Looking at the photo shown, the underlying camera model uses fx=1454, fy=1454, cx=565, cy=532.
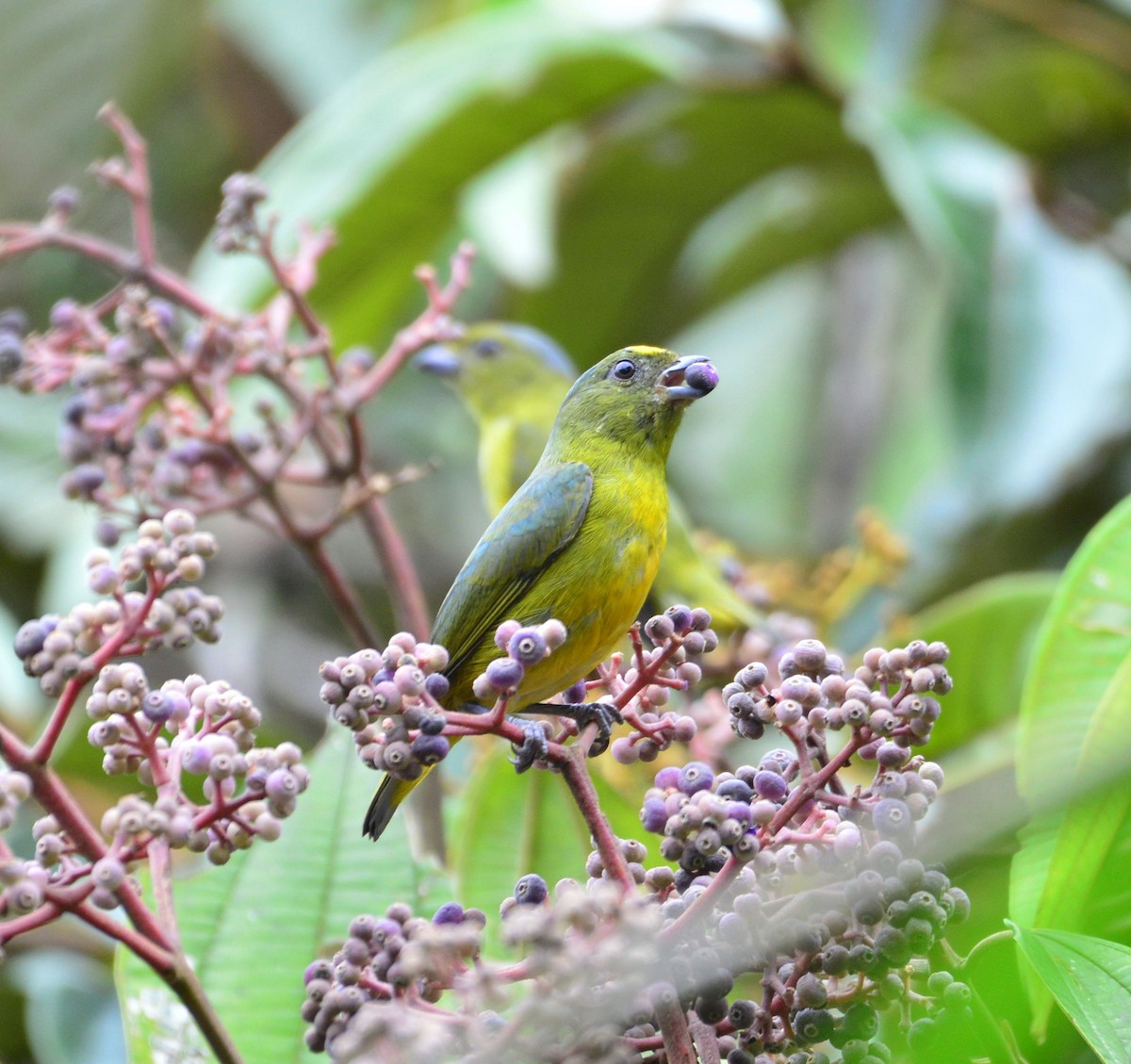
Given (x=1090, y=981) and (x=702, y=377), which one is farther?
(x=702, y=377)

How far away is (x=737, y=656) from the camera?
2438 millimetres

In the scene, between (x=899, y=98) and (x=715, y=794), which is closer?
(x=715, y=794)

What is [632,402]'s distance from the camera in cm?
215

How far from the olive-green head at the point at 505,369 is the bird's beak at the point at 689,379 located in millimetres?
1472

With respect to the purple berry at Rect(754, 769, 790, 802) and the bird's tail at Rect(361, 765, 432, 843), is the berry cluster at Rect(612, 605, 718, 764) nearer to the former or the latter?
the purple berry at Rect(754, 769, 790, 802)

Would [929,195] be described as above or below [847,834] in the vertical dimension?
below

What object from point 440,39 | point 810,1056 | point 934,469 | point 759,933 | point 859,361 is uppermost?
point 440,39

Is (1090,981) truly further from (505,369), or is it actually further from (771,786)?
(505,369)

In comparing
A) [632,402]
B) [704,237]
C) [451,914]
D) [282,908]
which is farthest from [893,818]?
[704,237]

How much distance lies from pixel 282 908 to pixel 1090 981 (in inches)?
37.1

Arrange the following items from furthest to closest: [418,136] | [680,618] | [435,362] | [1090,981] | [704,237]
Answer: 1. [704,237]
2. [418,136]
3. [435,362]
4. [680,618]
5. [1090,981]

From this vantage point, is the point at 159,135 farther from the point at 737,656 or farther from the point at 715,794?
the point at 715,794

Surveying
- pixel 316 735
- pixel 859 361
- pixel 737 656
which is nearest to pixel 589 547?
pixel 737 656

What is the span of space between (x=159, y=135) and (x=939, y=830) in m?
5.72
